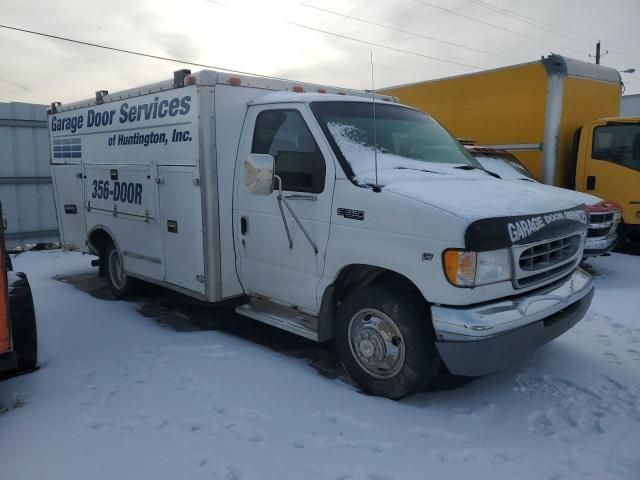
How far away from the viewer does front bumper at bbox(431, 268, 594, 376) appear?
3326mm

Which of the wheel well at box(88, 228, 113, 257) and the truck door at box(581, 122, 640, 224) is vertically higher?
the truck door at box(581, 122, 640, 224)

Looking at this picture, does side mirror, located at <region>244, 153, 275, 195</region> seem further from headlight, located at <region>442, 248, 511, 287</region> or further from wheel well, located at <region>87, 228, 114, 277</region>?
wheel well, located at <region>87, 228, 114, 277</region>

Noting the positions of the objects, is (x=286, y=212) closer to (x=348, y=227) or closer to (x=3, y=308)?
(x=348, y=227)

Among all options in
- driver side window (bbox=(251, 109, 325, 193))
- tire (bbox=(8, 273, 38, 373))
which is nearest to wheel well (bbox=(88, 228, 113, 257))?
tire (bbox=(8, 273, 38, 373))

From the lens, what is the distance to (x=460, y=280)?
333 cm

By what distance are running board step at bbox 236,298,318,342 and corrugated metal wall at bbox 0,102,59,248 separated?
23.8 ft

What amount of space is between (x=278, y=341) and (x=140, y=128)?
2712mm

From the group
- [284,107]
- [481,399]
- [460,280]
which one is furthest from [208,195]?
[481,399]

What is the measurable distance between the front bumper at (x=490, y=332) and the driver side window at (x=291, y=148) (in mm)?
1439

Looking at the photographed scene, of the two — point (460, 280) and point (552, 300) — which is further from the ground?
point (460, 280)

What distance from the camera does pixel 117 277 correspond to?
679cm

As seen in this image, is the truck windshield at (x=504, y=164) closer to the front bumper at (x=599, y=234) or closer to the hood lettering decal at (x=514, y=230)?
the front bumper at (x=599, y=234)

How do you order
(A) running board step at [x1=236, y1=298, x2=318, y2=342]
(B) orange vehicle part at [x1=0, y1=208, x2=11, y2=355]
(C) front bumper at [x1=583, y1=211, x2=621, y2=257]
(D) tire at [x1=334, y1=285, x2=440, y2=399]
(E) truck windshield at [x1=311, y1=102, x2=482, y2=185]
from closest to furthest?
(B) orange vehicle part at [x1=0, y1=208, x2=11, y2=355] < (D) tire at [x1=334, y1=285, x2=440, y2=399] < (E) truck windshield at [x1=311, y1=102, x2=482, y2=185] < (A) running board step at [x1=236, y1=298, x2=318, y2=342] < (C) front bumper at [x1=583, y1=211, x2=621, y2=257]

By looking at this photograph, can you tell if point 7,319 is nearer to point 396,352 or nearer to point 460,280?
point 396,352
